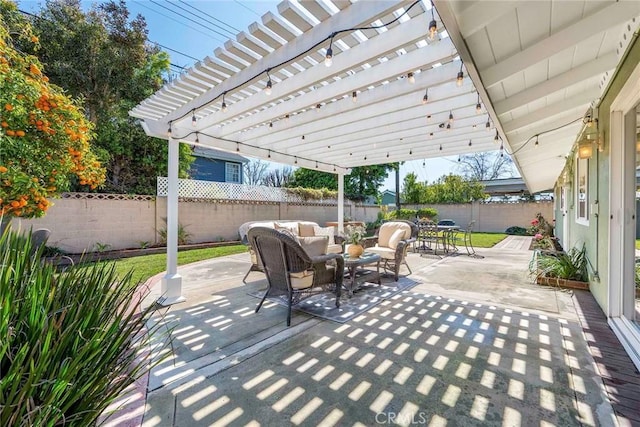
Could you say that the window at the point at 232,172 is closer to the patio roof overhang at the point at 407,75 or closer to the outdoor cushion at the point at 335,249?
the patio roof overhang at the point at 407,75

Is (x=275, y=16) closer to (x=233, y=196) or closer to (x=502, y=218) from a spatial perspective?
(x=233, y=196)

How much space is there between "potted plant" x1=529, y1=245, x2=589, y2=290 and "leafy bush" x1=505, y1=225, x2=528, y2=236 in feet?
39.2

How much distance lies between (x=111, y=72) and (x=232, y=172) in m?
9.05

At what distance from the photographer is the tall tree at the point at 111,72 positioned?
26.6 ft

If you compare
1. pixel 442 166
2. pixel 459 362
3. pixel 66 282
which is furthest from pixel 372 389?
pixel 442 166

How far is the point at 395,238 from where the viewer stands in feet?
18.2

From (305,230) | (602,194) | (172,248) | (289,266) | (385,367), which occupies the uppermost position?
(602,194)

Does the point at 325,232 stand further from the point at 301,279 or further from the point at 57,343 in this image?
the point at 57,343

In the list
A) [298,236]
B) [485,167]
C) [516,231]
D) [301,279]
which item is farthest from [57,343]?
[485,167]

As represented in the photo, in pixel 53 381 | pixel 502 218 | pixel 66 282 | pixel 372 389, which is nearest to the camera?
pixel 53 381

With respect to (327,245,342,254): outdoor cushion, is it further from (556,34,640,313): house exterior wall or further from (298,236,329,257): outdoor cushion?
(556,34,640,313): house exterior wall

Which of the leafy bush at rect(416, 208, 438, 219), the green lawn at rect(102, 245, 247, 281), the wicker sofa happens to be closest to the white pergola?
the wicker sofa

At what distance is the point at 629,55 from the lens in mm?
2533

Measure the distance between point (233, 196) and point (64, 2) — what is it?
733cm
